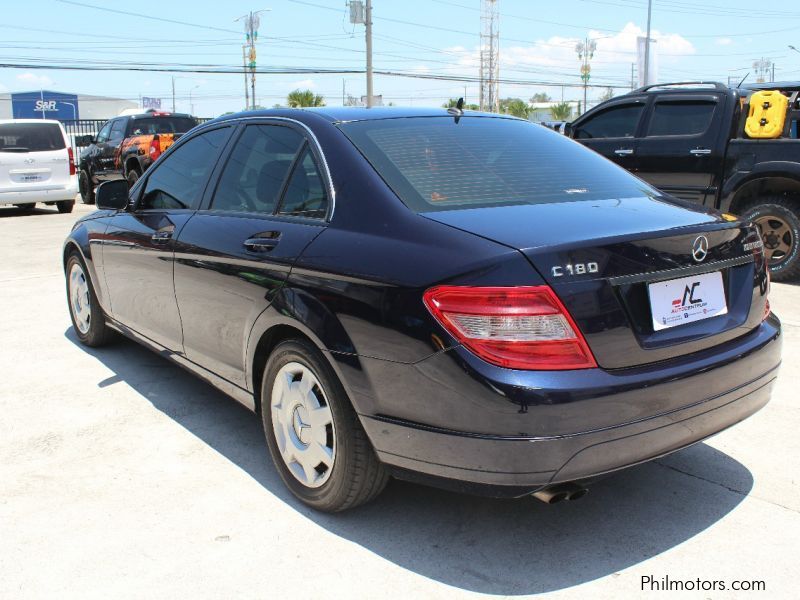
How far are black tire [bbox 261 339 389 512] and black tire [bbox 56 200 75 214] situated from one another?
14390mm

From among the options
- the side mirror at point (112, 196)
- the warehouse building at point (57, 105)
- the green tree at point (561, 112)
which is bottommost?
the side mirror at point (112, 196)

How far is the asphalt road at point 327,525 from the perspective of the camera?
8.70 ft

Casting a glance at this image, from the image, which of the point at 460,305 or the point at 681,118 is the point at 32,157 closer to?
the point at 681,118

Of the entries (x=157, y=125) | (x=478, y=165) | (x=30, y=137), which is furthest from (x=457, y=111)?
(x=157, y=125)

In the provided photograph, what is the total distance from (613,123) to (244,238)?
6887mm

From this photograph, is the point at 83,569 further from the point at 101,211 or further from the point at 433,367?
the point at 101,211

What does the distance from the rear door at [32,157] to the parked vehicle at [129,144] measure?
1.05m

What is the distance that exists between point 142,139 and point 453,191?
13403mm

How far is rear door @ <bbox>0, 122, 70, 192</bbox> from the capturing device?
14.8 meters

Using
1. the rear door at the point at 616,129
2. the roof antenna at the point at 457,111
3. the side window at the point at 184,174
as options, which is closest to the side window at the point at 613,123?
the rear door at the point at 616,129

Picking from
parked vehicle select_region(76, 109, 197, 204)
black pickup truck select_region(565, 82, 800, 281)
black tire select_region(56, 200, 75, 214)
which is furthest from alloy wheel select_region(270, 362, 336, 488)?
black tire select_region(56, 200, 75, 214)

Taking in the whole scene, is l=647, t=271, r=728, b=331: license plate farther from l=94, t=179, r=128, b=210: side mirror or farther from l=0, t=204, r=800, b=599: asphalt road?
l=94, t=179, r=128, b=210: side mirror

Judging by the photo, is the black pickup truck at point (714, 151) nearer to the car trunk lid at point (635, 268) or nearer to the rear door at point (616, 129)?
the rear door at point (616, 129)

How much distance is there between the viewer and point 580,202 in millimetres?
2980
